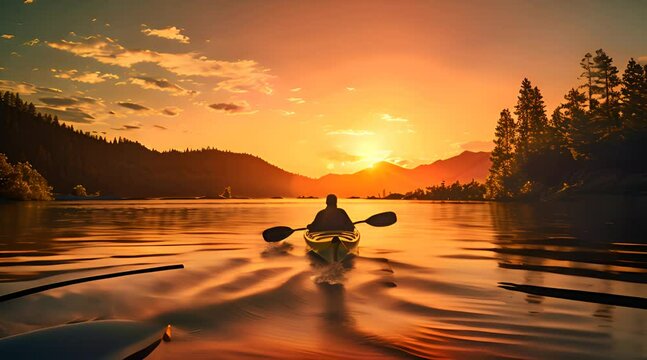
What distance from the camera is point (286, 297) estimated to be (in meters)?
9.88

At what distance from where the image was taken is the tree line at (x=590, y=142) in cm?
7306

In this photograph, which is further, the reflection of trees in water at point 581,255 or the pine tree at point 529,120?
the pine tree at point 529,120

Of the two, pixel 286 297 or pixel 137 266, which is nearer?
pixel 286 297

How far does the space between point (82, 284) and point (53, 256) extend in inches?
275

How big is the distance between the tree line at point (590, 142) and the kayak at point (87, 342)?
83822mm

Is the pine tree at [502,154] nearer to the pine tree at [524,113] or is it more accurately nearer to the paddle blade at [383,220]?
the pine tree at [524,113]

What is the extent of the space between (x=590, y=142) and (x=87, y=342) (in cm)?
9156

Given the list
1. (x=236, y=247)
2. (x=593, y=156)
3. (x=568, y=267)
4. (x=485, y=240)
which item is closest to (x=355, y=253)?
(x=236, y=247)

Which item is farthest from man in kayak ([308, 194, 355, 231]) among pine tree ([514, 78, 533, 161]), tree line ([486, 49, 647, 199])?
pine tree ([514, 78, 533, 161])

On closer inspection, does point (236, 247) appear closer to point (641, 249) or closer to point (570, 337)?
point (570, 337)

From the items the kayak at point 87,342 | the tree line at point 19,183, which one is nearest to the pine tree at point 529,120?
the kayak at point 87,342

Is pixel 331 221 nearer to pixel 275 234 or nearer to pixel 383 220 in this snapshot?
pixel 275 234

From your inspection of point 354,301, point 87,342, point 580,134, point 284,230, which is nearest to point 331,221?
point 284,230

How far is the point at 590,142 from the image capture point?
78.8m
